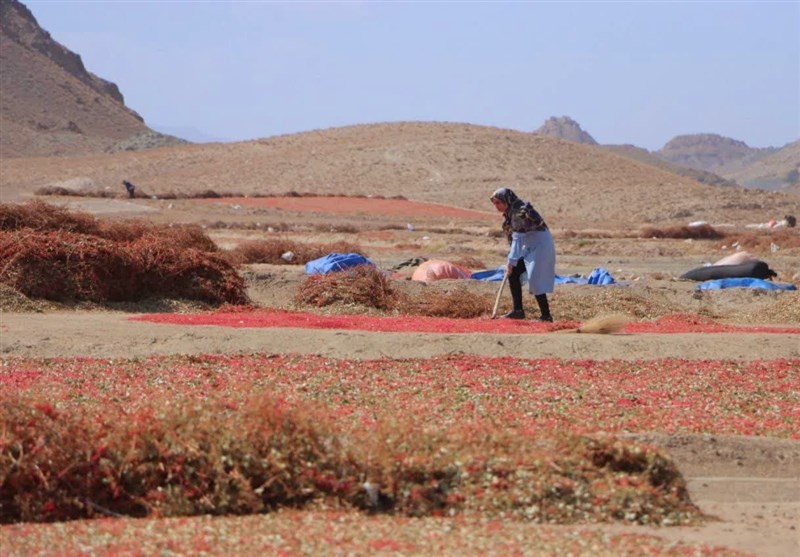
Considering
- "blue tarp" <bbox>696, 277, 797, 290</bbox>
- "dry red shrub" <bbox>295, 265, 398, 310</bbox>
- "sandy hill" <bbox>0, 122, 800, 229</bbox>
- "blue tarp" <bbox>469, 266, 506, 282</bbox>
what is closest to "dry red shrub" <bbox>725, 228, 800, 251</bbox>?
"sandy hill" <bbox>0, 122, 800, 229</bbox>

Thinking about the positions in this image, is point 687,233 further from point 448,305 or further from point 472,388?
point 472,388

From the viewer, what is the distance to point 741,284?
21.0 meters

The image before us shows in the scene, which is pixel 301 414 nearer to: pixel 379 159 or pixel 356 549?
pixel 356 549

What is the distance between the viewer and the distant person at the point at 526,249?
1447cm

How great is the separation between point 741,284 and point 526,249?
25.1ft

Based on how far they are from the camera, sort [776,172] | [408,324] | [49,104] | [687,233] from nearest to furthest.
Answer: [408,324] → [687,233] → [49,104] → [776,172]

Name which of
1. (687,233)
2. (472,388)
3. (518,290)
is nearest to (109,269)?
(518,290)

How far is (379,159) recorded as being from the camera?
67.7 meters

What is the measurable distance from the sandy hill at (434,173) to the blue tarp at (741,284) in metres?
23.0

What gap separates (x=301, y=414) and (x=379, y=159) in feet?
199

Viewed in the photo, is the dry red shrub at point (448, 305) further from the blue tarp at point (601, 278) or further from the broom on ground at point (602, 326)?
the blue tarp at point (601, 278)

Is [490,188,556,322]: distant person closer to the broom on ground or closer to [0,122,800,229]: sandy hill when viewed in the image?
the broom on ground

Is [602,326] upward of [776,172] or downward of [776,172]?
downward

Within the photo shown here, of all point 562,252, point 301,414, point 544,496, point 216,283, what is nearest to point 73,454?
point 301,414
